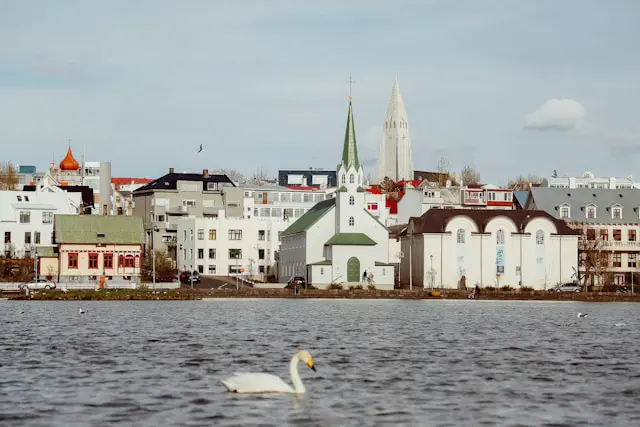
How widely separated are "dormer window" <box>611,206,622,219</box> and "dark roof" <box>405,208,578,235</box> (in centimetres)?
1641

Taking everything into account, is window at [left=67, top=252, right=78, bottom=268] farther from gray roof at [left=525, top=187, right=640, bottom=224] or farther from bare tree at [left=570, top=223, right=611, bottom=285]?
gray roof at [left=525, top=187, right=640, bottom=224]

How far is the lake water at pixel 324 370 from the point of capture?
32719 mm

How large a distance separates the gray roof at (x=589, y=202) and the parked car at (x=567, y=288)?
19202 mm

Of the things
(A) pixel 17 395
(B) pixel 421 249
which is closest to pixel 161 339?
(A) pixel 17 395

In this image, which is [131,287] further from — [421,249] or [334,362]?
[334,362]

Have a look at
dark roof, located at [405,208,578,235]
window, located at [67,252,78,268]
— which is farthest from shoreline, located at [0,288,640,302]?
window, located at [67,252,78,268]

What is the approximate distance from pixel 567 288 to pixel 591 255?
10673mm

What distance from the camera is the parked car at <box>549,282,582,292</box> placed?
450ft

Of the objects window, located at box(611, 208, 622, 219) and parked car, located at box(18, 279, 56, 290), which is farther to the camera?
window, located at box(611, 208, 622, 219)

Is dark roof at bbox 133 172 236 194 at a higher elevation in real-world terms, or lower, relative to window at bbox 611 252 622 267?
higher

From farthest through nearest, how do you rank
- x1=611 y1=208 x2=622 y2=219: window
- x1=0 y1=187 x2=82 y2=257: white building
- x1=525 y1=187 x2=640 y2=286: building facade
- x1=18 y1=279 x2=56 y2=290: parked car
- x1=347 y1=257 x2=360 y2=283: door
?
x1=611 y1=208 x2=622 y2=219: window, x1=525 y1=187 x2=640 y2=286: building facade, x1=0 y1=187 x2=82 y2=257: white building, x1=347 y1=257 x2=360 y2=283: door, x1=18 y1=279 x2=56 y2=290: parked car

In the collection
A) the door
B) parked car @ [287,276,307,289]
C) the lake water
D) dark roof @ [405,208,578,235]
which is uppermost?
dark roof @ [405,208,578,235]

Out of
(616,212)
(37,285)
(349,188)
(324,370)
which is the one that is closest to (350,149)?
(349,188)

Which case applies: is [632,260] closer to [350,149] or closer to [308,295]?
[350,149]
